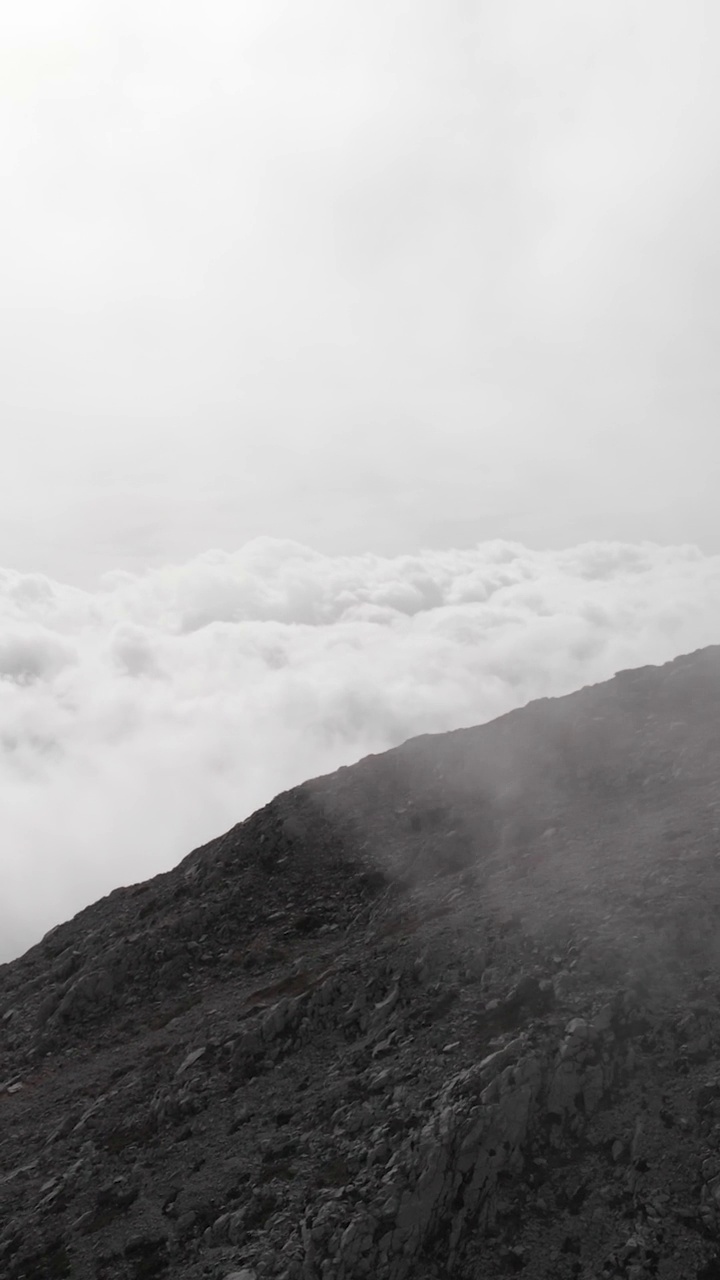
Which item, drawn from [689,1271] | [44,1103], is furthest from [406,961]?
[44,1103]

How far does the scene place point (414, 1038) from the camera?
109ft

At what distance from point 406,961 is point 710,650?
38483 mm

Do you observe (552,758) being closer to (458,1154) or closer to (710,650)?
(710,650)

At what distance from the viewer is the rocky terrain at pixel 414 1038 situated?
83.3ft

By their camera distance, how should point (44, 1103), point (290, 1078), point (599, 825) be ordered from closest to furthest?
point (290, 1078), point (44, 1103), point (599, 825)

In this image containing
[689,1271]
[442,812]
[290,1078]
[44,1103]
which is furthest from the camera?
[442,812]

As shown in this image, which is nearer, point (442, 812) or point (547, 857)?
point (547, 857)

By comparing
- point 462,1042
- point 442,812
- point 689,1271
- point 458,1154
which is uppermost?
point 442,812

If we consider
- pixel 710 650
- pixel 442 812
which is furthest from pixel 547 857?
pixel 710 650

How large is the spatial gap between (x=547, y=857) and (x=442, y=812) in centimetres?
1161

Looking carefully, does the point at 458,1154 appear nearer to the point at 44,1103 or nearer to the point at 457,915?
the point at 457,915

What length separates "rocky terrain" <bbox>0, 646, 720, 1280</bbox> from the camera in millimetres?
25391

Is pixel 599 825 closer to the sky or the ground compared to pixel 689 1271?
closer to the sky

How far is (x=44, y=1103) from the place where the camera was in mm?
41750
